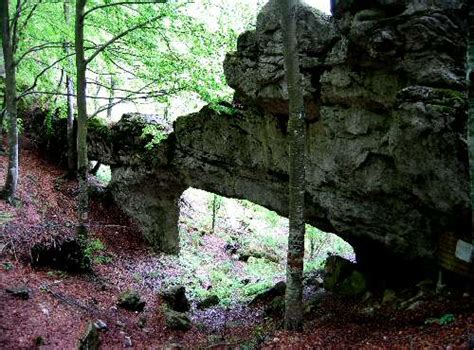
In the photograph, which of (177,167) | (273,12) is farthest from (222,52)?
(177,167)

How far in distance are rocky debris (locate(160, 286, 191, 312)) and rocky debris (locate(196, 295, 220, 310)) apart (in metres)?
0.48

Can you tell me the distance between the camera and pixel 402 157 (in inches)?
308

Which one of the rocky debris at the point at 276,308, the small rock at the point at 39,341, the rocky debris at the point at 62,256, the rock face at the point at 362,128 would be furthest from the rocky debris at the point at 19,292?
the rock face at the point at 362,128

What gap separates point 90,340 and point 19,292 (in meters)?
1.82

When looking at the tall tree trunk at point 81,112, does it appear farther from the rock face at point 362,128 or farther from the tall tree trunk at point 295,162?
the tall tree trunk at point 295,162

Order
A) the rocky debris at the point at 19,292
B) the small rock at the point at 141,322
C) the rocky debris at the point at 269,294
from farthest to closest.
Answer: the rocky debris at the point at 269,294
the small rock at the point at 141,322
the rocky debris at the point at 19,292

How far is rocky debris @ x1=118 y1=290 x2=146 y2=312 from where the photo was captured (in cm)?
1028

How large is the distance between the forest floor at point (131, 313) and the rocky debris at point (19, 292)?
0.09m

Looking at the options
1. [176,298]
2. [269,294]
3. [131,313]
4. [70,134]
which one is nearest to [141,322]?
[131,313]

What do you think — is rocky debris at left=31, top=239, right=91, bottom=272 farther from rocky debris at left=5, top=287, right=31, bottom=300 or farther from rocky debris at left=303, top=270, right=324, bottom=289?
rocky debris at left=303, top=270, right=324, bottom=289

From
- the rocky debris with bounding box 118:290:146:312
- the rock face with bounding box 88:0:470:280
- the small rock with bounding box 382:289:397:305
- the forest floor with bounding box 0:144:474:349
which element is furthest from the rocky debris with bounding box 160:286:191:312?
the small rock with bounding box 382:289:397:305

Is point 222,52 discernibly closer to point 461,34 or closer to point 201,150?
point 201,150

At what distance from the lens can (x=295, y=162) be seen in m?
7.82

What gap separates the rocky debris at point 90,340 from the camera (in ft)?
23.4
